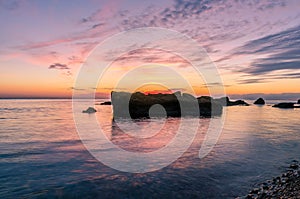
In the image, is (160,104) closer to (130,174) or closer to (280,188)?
(130,174)

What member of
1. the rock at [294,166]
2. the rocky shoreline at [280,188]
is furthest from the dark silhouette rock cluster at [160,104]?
the rocky shoreline at [280,188]

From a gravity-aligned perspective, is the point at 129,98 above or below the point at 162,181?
above

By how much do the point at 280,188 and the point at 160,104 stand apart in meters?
58.1

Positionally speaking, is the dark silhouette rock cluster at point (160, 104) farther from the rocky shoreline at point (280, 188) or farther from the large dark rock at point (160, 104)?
the rocky shoreline at point (280, 188)

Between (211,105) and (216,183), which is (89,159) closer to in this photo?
(216,183)

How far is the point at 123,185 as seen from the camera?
1316 centimetres

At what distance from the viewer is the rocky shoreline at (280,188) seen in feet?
34.4

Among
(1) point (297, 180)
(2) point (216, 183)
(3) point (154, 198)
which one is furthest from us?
(2) point (216, 183)

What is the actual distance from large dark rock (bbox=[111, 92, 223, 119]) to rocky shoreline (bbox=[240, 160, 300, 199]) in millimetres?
49611

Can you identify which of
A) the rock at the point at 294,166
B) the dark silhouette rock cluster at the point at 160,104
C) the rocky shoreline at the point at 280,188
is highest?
the dark silhouette rock cluster at the point at 160,104

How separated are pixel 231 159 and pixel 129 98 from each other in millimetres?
49241

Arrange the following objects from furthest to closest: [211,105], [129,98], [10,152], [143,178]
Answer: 1. [211,105]
2. [129,98]
3. [10,152]
4. [143,178]

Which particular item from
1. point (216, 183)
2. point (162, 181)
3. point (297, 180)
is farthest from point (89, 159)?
point (297, 180)

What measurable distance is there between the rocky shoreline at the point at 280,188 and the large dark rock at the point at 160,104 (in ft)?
163
